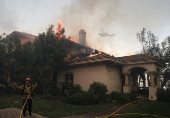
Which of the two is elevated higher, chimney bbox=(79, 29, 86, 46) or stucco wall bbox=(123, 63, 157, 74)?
chimney bbox=(79, 29, 86, 46)

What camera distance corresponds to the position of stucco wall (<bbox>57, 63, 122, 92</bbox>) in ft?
43.9

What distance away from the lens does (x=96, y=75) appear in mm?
13742

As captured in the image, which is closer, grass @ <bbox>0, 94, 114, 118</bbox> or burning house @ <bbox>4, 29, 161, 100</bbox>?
grass @ <bbox>0, 94, 114, 118</bbox>

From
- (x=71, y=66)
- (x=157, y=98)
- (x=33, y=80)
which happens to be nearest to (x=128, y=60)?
(x=157, y=98)

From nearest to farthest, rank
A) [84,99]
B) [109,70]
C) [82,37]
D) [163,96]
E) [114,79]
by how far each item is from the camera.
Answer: [84,99]
[163,96]
[109,70]
[114,79]
[82,37]

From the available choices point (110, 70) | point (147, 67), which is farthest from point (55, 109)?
point (147, 67)

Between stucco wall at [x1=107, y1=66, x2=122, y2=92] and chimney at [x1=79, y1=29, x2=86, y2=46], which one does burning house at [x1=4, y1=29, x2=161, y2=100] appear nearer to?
stucco wall at [x1=107, y1=66, x2=122, y2=92]

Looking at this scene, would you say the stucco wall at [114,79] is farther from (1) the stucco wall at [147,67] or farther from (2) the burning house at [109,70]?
(1) the stucco wall at [147,67]

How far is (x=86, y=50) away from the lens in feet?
73.5

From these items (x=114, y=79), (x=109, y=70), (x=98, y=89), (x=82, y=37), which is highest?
(x=82, y=37)

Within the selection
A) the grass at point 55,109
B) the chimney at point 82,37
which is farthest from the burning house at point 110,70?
the chimney at point 82,37

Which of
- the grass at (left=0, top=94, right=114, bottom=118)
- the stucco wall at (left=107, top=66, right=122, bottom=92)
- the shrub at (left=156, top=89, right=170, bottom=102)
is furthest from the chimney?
the grass at (left=0, top=94, right=114, bottom=118)

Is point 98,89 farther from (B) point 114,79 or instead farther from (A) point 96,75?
(B) point 114,79

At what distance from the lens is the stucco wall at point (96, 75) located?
13.4 meters
